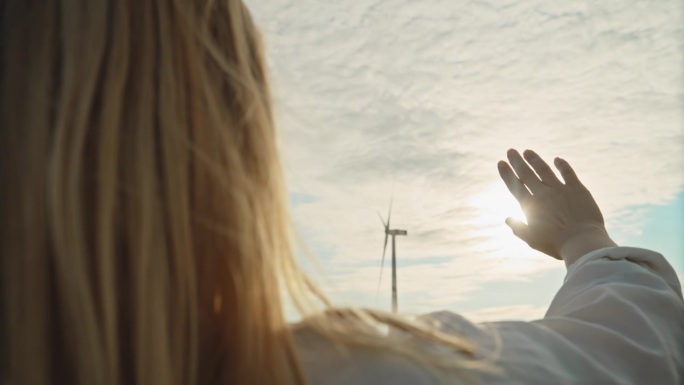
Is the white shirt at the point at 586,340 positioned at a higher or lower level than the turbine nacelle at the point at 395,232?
lower

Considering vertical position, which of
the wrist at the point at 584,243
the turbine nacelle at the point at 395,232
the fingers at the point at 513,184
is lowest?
the wrist at the point at 584,243

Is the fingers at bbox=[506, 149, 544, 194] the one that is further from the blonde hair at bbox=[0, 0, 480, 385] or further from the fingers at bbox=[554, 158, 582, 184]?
the blonde hair at bbox=[0, 0, 480, 385]

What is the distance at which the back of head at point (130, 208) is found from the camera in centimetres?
181

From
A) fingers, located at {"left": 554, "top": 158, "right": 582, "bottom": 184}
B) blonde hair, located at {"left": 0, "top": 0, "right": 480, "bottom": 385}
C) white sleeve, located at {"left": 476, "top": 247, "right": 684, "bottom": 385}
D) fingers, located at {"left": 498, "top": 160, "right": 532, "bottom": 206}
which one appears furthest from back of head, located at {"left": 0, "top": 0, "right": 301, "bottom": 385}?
fingers, located at {"left": 498, "top": 160, "right": 532, "bottom": 206}

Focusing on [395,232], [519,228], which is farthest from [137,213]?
[395,232]

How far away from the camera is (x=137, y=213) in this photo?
6.30 ft

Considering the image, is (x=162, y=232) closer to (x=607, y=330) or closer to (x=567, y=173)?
(x=607, y=330)

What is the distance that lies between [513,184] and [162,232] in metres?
3.45

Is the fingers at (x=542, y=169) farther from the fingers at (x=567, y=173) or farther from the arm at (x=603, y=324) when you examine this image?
the arm at (x=603, y=324)

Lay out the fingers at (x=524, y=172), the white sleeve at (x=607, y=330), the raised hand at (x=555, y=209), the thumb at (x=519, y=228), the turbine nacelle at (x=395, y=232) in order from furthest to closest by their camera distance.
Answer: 1. the turbine nacelle at (x=395, y=232)
2. the thumb at (x=519, y=228)
3. the fingers at (x=524, y=172)
4. the raised hand at (x=555, y=209)
5. the white sleeve at (x=607, y=330)

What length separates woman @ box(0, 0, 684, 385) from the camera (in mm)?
1822

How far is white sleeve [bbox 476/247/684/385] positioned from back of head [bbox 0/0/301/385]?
2.89 ft

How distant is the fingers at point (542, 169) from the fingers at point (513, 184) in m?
0.17

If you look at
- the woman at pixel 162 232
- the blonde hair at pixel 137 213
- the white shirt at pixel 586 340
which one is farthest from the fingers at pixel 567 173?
the blonde hair at pixel 137 213
